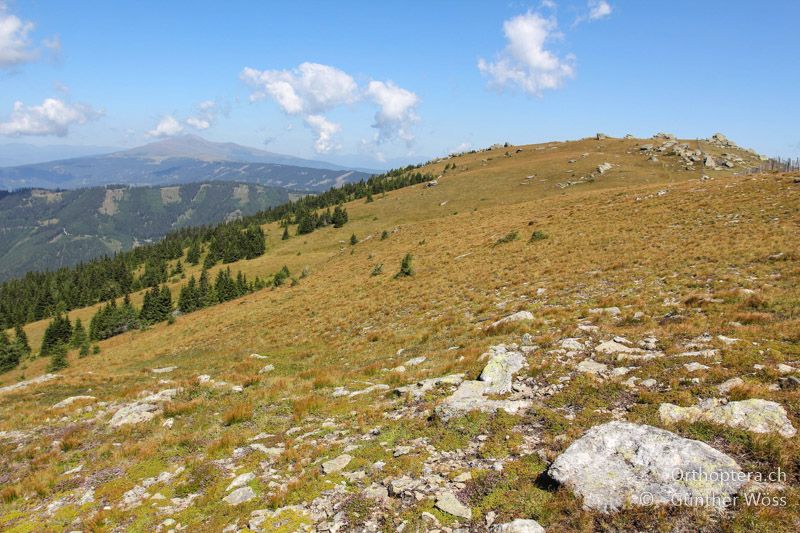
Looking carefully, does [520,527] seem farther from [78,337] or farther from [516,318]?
[78,337]

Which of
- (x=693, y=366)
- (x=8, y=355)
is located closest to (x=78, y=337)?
(x=8, y=355)

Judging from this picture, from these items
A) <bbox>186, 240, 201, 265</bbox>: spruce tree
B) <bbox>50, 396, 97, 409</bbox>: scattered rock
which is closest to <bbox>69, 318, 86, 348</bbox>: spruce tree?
<bbox>186, 240, 201, 265</bbox>: spruce tree

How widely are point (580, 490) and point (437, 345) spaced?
11.3 meters

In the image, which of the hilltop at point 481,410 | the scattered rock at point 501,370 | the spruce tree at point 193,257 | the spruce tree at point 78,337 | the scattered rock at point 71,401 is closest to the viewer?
the hilltop at point 481,410

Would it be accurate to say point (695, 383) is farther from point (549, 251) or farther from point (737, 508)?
point (549, 251)

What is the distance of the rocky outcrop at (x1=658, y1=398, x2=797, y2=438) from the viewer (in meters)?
7.58

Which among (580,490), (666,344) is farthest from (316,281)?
(580,490)

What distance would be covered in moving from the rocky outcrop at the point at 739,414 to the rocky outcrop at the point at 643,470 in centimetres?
127

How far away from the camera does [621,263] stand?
23641 mm

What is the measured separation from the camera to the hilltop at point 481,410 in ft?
23.2

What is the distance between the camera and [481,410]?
10.4 meters

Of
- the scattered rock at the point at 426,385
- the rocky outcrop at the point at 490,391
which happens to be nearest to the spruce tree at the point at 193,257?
the scattered rock at the point at 426,385

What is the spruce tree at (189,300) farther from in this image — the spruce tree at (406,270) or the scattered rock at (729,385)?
the scattered rock at (729,385)

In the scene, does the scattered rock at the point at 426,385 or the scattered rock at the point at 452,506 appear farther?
the scattered rock at the point at 426,385
